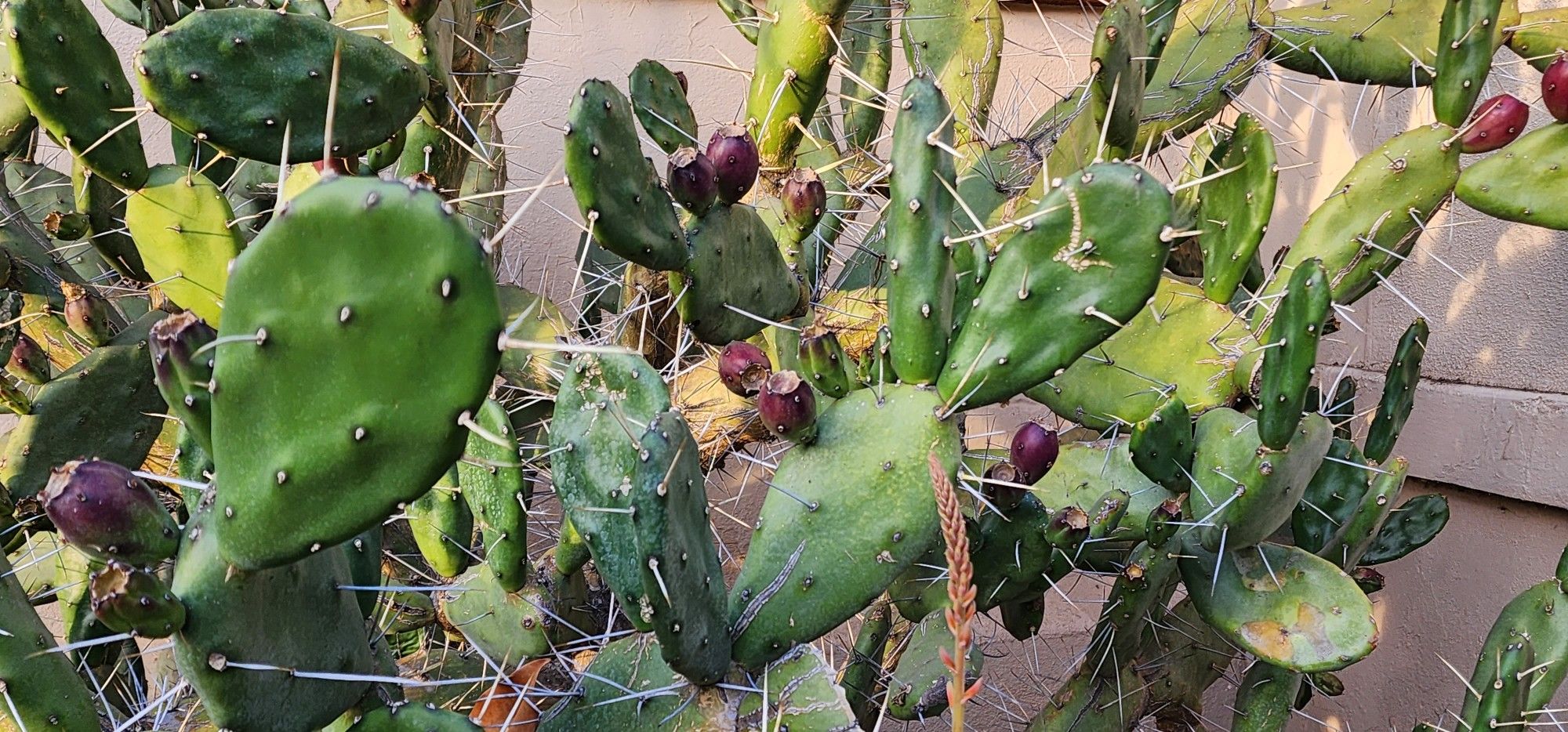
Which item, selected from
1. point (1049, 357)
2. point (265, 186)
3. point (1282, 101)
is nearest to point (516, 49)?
point (265, 186)

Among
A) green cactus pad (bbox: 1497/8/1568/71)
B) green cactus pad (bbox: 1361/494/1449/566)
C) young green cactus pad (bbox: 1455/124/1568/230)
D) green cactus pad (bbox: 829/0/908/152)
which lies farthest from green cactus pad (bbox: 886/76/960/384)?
green cactus pad (bbox: 1497/8/1568/71)

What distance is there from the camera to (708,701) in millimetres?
1060

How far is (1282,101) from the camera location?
2.78m

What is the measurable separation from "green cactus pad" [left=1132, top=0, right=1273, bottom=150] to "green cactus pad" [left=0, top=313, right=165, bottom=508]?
4.93 ft

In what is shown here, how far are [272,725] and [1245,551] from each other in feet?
3.64

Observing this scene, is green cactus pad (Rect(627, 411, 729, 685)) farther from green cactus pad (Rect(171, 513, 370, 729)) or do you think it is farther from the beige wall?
the beige wall

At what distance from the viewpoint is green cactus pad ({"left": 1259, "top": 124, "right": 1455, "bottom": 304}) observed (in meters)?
1.63

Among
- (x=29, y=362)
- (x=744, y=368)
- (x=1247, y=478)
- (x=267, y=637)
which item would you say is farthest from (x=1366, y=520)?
(x=29, y=362)

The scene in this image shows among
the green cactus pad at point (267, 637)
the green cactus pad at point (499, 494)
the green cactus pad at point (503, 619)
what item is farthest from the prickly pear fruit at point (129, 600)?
the green cactus pad at point (503, 619)

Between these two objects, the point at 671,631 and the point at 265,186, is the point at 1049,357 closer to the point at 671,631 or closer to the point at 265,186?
the point at 671,631

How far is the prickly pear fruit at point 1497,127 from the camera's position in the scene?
5.26 feet

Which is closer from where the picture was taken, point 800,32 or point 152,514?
point 152,514

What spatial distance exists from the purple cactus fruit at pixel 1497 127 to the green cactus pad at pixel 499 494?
1377 millimetres

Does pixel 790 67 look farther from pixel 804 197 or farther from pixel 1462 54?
pixel 1462 54
